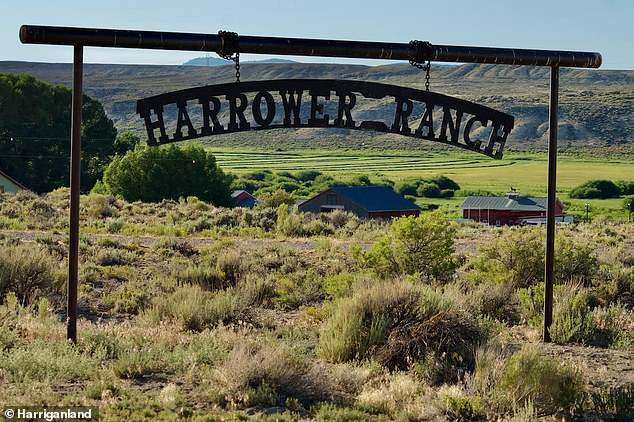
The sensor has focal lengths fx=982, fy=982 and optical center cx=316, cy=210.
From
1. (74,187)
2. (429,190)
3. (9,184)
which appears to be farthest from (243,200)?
(74,187)

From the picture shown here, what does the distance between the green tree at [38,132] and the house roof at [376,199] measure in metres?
16.7

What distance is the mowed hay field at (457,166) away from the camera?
10162 cm

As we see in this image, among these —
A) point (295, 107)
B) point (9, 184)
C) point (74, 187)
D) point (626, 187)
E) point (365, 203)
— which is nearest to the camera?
point (74, 187)

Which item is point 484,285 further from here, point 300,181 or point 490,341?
point 300,181

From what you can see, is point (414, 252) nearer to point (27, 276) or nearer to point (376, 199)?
point (27, 276)

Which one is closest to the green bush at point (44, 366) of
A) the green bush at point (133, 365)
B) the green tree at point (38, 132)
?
the green bush at point (133, 365)

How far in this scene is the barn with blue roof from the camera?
179ft

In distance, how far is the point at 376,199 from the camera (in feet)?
185

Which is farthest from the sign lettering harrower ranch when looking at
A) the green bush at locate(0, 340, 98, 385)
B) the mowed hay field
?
the mowed hay field

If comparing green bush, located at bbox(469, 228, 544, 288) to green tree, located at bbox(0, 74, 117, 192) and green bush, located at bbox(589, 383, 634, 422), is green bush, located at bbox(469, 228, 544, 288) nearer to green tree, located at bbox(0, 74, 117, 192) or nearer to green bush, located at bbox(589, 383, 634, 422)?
green bush, located at bbox(589, 383, 634, 422)

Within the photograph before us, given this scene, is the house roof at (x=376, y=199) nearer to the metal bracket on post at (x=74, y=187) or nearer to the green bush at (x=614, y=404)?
the metal bracket on post at (x=74, y=187)

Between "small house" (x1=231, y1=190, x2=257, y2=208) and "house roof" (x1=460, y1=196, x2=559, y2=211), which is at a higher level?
"house roof" (x1=460, y1=196, x2=559, y2=211)

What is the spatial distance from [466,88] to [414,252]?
11407cm

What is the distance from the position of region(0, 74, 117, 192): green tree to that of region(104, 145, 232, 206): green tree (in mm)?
5651
